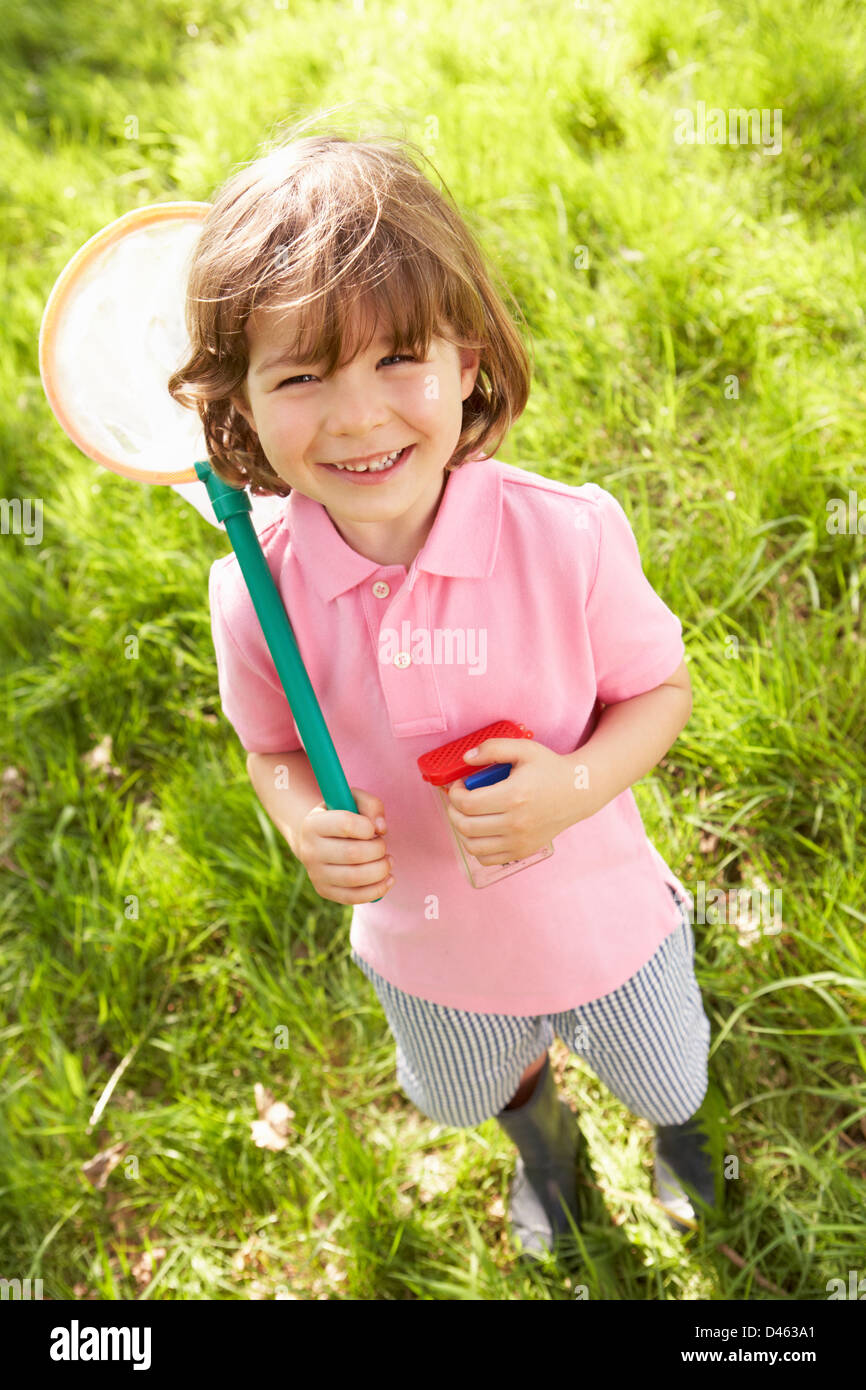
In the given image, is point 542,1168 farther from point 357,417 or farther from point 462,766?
point 357,417

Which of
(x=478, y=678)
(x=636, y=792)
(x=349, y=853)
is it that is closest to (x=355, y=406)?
(x=478, y=678)

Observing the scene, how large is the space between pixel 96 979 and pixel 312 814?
1.16 m

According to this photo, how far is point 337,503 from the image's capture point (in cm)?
107

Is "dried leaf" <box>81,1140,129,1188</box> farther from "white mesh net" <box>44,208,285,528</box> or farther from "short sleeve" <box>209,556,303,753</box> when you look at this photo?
"white mesh net" <box>44,208,285,528</box>

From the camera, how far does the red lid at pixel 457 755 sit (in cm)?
112

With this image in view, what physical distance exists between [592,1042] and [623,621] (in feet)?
1.85

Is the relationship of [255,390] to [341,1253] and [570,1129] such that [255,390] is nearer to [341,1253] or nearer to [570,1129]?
[570,1129]

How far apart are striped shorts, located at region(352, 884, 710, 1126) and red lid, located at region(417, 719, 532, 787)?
15.8 inches

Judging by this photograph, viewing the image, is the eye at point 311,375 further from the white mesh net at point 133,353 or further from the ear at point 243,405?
the white mesh net at point 133,353

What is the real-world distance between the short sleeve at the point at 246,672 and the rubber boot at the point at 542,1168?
2.30ft

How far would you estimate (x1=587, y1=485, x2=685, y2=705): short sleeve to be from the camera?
1172mm

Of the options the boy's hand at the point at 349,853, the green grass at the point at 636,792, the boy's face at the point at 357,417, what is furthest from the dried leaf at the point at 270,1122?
the boy's face at the point at 357,417

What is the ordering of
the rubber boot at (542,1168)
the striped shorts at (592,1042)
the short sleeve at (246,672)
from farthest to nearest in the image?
the rubber boot at (542,1168)
the striped shorts at (592,1042)
the short sleeve at (246,672)
